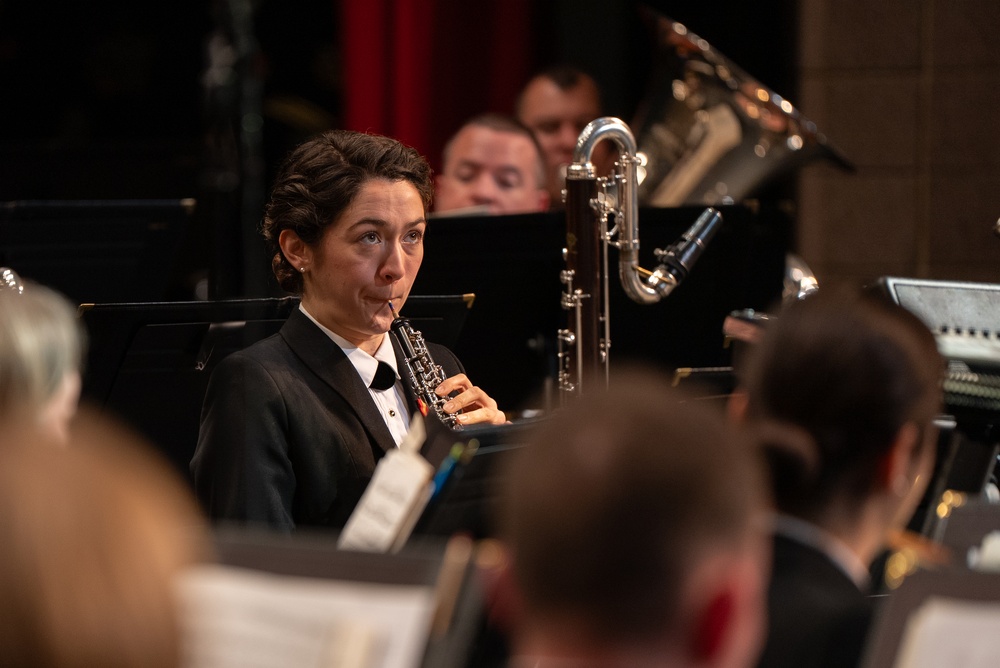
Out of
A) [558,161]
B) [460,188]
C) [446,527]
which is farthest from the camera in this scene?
[558,161]

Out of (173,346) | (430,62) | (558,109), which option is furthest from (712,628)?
(430,62)

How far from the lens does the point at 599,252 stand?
2.52 m

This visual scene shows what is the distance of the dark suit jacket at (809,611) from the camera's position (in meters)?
1.20

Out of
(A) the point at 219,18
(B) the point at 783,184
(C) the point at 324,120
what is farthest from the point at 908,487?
(C) the point at 324,120

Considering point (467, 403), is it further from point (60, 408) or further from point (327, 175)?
point (60, 408)

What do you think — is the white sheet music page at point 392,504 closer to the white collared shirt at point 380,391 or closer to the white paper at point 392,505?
the white paper at point 392,505

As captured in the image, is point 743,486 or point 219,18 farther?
point 219,18

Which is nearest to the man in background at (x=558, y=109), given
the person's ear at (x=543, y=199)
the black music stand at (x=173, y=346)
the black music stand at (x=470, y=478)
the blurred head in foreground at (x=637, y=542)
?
the person's ear at (x=543, y=199)

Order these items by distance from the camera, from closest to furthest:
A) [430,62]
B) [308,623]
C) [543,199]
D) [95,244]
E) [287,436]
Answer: [308,623] → [287,436] → [95,244] → [543,199] → [430,62]

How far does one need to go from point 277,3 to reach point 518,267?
2.66m

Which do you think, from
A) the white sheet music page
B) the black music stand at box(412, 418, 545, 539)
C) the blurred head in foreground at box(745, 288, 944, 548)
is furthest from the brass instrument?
the blurred head in foreground at box(745, 288, 944, 548)

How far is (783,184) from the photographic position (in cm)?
424

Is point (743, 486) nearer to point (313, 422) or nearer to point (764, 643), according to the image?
point (764, 643)

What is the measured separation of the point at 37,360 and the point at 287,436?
2.53 ft
